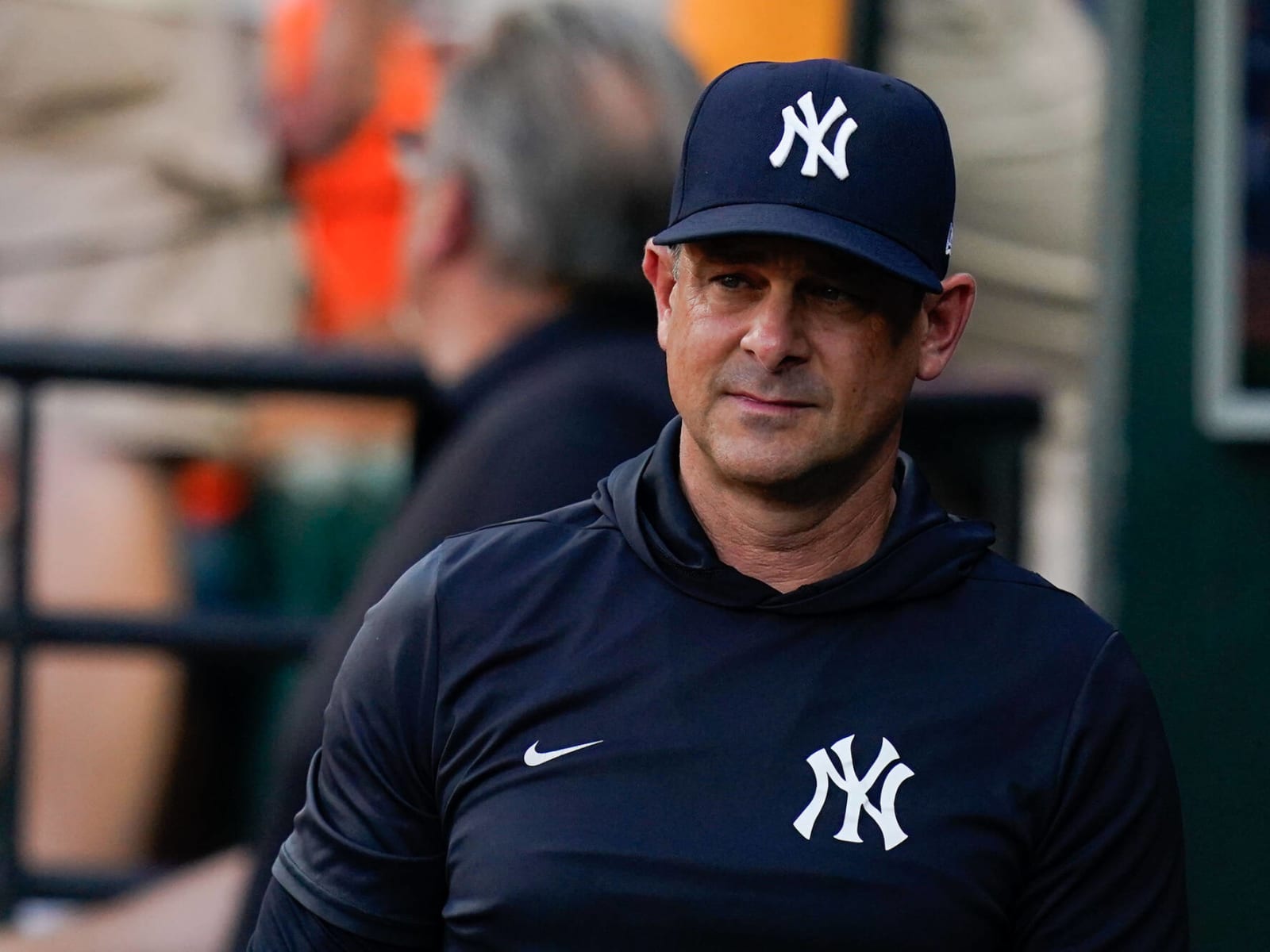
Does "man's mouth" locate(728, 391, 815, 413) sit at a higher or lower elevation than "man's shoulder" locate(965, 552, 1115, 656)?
higher

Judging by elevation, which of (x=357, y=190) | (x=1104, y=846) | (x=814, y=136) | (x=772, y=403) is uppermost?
(x=357, y=190)

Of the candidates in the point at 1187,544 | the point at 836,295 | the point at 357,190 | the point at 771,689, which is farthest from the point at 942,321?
the point at 357,190

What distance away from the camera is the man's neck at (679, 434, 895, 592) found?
5.63 ft

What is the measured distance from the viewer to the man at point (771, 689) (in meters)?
1.60

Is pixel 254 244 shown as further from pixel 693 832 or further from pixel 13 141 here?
pixel 693 832

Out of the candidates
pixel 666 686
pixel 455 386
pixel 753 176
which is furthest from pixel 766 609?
pixel 455 386

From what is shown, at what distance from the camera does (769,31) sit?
13.8ft

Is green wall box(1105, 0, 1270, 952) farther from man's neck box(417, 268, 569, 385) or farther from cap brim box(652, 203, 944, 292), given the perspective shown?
cap brim box(652, 203, 944, 292)

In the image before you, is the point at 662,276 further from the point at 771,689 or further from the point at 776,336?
the point at 771,689

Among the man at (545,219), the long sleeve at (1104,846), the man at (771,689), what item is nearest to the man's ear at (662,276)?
the man at (771,689)

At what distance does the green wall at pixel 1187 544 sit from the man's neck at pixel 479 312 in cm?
155

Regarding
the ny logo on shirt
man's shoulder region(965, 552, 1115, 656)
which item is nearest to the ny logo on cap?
man's shoulder region(965, 552, 1115, 656)

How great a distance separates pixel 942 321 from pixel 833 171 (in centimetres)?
19

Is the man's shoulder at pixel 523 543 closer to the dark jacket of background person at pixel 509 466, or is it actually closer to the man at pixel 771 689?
the man at pixel 771 689
